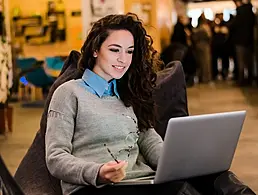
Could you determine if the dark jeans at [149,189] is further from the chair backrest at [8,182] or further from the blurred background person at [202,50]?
the blurred background person at [202,50]

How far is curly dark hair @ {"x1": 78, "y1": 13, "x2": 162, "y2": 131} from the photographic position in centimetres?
255

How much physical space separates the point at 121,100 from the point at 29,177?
56cm

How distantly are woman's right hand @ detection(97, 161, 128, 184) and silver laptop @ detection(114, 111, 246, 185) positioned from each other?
0.48 ft

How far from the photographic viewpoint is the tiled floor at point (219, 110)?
5.50 m

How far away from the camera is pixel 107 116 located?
2486 mm

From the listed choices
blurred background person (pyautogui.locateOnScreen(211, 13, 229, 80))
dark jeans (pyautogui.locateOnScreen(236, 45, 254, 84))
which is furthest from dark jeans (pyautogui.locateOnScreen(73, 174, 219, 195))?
blurred background person (pyautogui.locateOnScreen(211, 13, 229, 80))

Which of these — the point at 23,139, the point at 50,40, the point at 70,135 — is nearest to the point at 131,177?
the point at 70,135

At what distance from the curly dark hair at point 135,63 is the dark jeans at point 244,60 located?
937cm

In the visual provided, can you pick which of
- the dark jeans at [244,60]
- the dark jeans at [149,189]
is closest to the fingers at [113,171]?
the dark jeans at [149,189]

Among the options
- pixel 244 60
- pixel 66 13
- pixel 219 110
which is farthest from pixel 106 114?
pixel 66 13

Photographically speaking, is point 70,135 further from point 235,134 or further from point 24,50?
point 24,50

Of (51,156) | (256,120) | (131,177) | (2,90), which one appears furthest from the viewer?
(256,120)

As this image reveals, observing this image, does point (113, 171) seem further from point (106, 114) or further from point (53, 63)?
point (53, 63)

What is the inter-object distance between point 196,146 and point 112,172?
1.11ft
